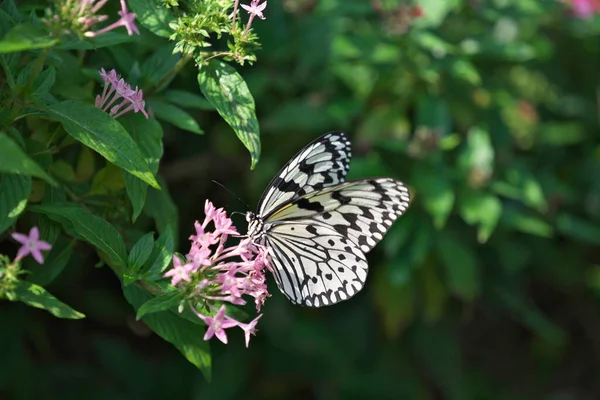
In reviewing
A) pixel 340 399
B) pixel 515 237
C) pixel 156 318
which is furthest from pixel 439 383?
pixel 156 318

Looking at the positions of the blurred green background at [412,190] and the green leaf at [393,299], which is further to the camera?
the green leaf at [393,299]

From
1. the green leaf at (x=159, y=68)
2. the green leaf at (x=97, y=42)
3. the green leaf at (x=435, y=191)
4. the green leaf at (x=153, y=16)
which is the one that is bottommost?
the green leaf at (x=435, y=191)

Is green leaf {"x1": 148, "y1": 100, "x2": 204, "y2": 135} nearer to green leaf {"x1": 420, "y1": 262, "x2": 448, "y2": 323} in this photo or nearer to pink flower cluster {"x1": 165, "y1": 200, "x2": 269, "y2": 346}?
pink flower cluster {"x1": 165, "y1": 200, "x2": 269, "y2": 346}

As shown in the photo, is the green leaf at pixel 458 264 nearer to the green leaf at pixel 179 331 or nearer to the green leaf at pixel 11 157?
the green leaf at pixel 179 331

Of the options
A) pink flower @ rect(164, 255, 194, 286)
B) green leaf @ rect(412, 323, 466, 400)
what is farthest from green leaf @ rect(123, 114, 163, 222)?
green leaf @ rect(412, 323, 466, 400)

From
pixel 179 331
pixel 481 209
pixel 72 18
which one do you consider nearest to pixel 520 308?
pixel 481 209

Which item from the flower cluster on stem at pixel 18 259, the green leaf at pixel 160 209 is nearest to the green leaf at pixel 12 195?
the flower cluster on stem at pixel 18 259
